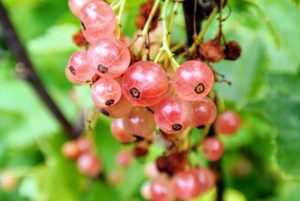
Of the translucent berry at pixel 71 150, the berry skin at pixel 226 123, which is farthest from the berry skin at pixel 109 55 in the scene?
the translucent berry at pixel 71 150

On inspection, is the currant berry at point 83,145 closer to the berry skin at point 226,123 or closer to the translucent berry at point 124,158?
the translucent berry at point 124,158

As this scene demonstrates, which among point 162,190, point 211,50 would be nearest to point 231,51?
point 211,50

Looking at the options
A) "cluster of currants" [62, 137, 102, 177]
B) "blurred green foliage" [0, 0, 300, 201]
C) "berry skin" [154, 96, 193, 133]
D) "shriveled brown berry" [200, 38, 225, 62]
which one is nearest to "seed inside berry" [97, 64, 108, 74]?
"berry skin" [154, 96, 193, 133]

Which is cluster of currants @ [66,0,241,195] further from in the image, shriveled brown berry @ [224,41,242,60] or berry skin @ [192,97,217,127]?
shriveled brown berry @ [224,41,242,60]

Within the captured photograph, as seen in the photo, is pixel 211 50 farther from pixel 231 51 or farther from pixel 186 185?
pixel 186 185

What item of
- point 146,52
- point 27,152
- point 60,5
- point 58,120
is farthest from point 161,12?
point 60,5

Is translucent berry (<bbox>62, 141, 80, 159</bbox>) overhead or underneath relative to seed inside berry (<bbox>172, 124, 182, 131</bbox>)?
underneath
